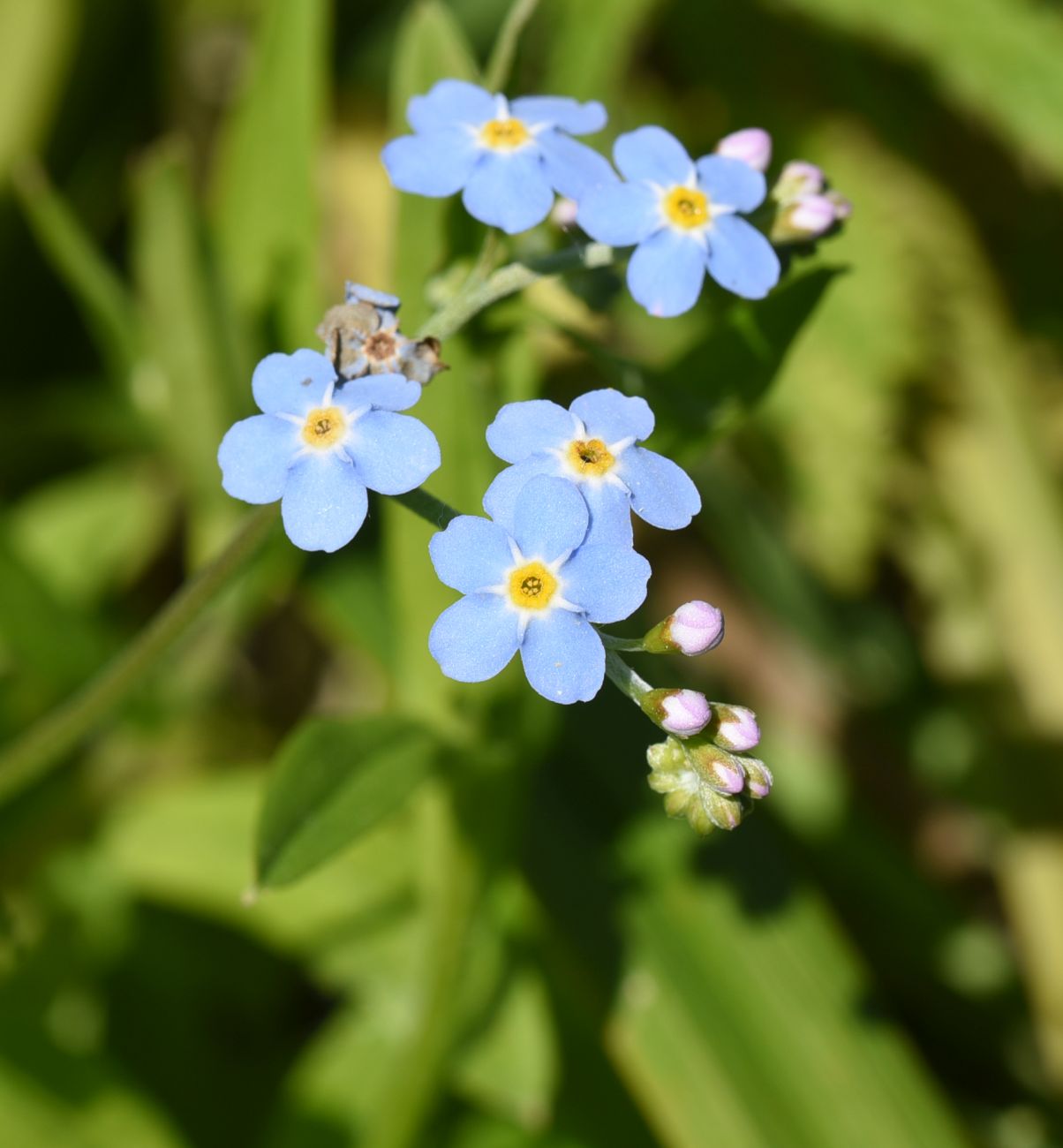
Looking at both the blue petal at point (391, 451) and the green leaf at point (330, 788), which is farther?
the green leaf at point (330, 788)

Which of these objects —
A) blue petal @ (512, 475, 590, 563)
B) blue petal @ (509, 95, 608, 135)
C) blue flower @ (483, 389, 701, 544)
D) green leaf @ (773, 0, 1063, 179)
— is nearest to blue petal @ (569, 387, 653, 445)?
blue flower @ (483, 389, 701, 544)

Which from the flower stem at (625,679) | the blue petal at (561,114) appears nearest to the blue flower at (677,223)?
the blue petal at (561,114)

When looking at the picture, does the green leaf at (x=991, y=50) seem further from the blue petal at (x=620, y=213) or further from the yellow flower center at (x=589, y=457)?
the yellow flower center at (x=589, y=457)

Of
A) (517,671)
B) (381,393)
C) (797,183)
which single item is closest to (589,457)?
(381,393)

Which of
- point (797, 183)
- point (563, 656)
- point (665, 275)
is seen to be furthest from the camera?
point (797, 183)

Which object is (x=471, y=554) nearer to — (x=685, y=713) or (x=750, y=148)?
(x=685, y=713)
